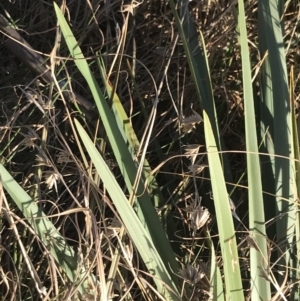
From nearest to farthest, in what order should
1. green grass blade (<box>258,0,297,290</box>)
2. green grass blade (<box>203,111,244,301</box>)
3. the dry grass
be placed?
1. green grass blade (<box>203,111,244,301</box>)
2. green grass blade (<box>258,0,297,290</box>)
3. the dry grass

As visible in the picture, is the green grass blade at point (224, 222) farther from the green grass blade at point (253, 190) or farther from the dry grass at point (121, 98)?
the dry grass at point (121, 98)

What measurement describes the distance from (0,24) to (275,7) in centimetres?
56

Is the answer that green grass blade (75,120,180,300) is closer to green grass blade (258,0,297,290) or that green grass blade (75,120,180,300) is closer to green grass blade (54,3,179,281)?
green grass blade (54,3,179,281)

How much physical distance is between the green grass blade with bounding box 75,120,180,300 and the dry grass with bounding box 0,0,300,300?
125 millimetres

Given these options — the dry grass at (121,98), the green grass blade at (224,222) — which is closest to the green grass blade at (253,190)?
the green grass blade at (224,222)

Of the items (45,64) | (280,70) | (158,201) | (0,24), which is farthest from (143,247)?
(0,24)

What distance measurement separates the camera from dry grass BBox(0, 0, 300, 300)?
984mm

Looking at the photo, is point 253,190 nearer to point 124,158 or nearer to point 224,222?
point 224,222

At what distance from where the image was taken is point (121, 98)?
1100 mm

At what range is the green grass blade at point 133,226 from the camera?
740 millimetres

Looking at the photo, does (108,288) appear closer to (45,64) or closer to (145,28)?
(45,64)

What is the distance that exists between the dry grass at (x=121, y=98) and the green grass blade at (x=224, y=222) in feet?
0.56

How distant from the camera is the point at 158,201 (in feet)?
3.04

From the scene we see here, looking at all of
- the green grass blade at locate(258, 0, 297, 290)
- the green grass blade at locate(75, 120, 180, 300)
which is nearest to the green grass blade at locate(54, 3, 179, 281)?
the green grass blade at locate(75, 120, 180, 300)
